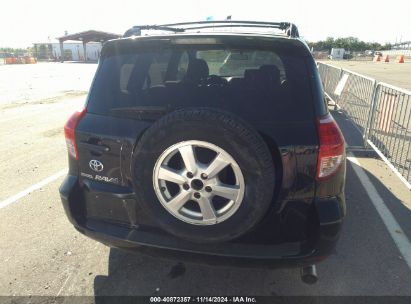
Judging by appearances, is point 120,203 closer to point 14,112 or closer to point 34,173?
point 34,173

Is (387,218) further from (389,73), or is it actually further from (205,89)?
(389,73)

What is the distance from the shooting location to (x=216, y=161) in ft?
6.73

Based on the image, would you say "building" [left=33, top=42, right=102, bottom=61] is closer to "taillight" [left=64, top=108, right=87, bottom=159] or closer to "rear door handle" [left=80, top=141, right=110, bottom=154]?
"taillight" [left=64, top=108, right=87, bottom=159]

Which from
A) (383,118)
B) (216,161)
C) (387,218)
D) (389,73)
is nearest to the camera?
(216,161)

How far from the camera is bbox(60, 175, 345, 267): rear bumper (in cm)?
223

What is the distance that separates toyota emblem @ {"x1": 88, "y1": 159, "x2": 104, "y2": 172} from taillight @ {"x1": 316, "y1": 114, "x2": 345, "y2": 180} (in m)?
1.52

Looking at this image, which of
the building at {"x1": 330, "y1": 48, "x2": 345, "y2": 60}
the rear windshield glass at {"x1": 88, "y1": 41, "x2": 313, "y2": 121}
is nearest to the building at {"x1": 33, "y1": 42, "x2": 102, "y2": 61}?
the building at {"x1": 330, "y1": 48, "x2": 345, "y2": 60}

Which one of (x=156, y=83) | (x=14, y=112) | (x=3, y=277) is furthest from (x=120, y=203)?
(x=14, y=112)

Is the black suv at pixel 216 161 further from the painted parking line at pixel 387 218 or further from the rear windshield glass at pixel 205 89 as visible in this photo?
the painted parking line at pixel 387 218

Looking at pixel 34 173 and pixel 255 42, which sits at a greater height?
pixel 255 42

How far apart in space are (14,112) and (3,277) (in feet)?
28.3

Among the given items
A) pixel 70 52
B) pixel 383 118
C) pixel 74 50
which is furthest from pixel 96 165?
pixel 74 50

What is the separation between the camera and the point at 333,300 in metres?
2.57

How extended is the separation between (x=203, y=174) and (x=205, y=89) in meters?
0.65
